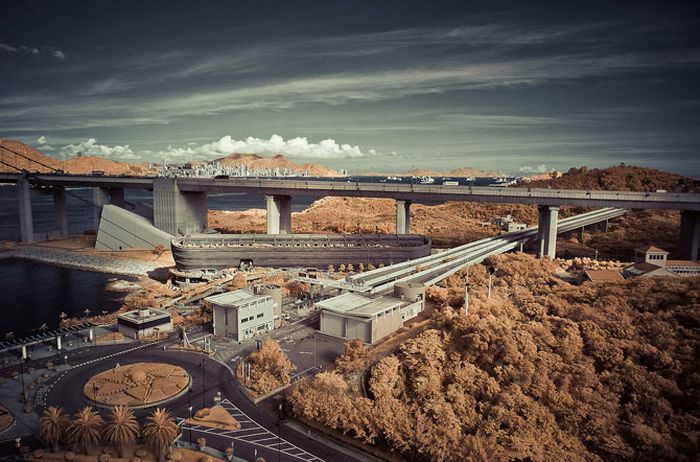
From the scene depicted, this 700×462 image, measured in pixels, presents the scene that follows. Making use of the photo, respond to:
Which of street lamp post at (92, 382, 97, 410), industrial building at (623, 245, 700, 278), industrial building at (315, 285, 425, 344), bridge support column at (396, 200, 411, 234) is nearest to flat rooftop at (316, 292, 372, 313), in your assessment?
industrial building at (315, 285, 425, 344)

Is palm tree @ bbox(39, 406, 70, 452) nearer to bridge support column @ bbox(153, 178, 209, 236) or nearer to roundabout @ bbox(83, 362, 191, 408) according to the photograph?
roundabout @ bbox(83, 362, 191, 408)

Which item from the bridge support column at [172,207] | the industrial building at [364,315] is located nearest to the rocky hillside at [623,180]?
the bridge support column at [172,207]

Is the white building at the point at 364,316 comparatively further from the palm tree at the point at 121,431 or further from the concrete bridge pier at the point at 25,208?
the concrete bridge pier at the point at 25,208

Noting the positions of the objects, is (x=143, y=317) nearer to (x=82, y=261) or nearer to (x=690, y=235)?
(x=82, y=261)

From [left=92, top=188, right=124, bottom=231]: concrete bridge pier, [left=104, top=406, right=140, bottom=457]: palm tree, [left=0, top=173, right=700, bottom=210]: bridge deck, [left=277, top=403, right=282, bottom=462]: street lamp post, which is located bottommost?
[left=277, top=403, right=282, bottom=462]: street lamp post

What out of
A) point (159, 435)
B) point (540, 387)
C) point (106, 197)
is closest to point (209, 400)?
point (159, 435)

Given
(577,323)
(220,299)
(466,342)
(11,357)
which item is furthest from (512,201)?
(11,357)
